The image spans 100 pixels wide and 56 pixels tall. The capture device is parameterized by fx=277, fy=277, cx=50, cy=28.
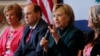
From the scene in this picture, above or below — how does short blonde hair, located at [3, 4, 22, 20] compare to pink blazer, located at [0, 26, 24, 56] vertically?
above

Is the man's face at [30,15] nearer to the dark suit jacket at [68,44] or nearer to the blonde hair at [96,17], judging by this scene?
the dark suit jacket at [68,44]

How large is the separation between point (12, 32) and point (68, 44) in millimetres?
772

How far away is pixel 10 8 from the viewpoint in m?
2.73

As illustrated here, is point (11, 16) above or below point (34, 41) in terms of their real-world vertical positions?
above

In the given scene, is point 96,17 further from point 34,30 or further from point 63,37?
point 34,30

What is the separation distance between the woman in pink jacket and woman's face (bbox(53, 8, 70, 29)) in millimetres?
554

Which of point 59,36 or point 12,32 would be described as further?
point 12,32

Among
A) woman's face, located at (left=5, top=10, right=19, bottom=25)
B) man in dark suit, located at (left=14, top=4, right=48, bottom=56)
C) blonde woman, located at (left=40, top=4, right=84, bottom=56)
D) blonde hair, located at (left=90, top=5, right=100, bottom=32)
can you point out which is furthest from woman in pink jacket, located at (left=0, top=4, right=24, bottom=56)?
blonde hair, located at (left=90, top=5, right=100, bottom=32)

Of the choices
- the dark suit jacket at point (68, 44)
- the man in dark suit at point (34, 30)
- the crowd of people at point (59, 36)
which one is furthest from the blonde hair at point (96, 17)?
the man in dark suit at point (34, 30)

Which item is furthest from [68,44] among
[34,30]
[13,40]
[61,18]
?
[13,40]

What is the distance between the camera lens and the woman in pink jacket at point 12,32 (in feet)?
8.96

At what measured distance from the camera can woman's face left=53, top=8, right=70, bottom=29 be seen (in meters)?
2.31

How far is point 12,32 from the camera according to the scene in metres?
2.80

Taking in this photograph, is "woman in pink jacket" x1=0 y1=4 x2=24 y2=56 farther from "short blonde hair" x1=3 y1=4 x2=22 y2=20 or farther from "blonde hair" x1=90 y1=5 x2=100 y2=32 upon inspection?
"blonde hair" x1=90 y1=5 x2=100 y2=32
